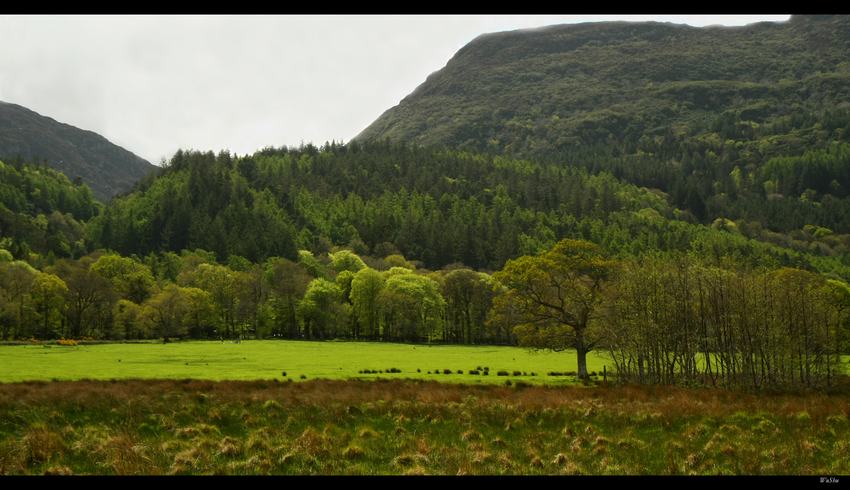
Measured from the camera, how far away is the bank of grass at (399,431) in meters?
20.2

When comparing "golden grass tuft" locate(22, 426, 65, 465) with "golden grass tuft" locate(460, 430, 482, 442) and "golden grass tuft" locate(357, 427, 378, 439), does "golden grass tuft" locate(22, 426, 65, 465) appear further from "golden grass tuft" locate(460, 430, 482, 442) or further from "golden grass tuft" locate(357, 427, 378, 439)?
"golden grass tuft" locate(460, 430, 482, 442)

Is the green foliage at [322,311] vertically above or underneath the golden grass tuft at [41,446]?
underneath

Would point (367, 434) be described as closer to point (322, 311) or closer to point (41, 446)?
point (41, 446)

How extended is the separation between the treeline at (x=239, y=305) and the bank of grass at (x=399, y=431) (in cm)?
9167

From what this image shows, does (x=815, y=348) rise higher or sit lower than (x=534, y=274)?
lower

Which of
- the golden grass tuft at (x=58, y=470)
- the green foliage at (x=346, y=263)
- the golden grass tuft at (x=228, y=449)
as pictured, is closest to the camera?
the golden grass tuft at (x=58, y=470)

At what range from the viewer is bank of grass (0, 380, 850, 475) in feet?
66.2

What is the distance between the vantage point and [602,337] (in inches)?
2525

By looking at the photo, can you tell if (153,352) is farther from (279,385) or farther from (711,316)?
(711,316)

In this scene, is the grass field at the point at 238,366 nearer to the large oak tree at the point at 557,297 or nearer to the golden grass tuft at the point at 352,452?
the large oak tree at the point at 557,297

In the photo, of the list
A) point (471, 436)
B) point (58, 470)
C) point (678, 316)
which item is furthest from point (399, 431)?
point (678, 316)

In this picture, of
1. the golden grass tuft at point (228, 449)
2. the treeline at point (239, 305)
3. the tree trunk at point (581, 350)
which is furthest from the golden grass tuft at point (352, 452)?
the treeline at point (239, 305)
